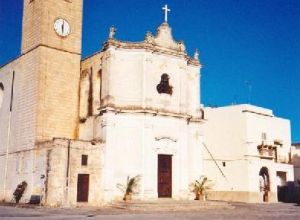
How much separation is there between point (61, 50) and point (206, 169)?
628 inches

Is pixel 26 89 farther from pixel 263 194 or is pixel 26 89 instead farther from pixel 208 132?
pixel 263 194

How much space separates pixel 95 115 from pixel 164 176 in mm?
6373

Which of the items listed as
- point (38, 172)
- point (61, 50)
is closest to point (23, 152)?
point (38, 172)

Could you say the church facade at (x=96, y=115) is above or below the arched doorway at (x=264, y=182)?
above

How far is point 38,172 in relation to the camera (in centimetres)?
2775

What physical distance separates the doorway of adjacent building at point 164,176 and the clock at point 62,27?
37.0ft

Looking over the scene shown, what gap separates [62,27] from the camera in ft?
103

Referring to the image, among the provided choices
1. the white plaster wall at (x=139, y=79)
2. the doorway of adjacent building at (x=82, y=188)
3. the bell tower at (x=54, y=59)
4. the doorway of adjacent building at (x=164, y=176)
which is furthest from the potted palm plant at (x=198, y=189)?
the bell tower at (x=54, y=59)

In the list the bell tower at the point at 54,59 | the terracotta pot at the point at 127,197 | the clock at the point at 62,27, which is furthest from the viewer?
the clock at the point at 62,27

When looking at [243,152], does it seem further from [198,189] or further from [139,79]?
[139,79]

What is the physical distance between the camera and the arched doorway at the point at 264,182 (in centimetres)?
3691

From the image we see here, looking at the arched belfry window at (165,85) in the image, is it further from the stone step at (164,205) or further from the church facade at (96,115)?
the stone step at (164,205)

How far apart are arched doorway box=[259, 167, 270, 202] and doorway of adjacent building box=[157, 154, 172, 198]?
10.9 meters

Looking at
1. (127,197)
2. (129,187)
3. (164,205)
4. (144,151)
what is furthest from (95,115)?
(164,205)
